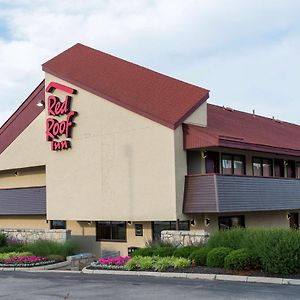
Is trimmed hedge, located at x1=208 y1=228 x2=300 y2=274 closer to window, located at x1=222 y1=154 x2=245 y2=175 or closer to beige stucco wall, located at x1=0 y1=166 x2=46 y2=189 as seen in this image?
window, located at x1=222 y1=154 x2=245 y2=175

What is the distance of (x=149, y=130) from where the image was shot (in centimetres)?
2347

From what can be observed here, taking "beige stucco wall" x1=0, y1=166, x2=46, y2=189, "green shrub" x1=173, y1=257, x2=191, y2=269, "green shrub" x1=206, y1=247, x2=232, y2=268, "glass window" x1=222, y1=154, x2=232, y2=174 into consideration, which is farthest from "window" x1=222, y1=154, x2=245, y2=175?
"beige stucco wall" x1=0, y1=166, x2=46, y2=189

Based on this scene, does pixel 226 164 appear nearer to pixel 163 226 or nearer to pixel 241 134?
pixel 241 134

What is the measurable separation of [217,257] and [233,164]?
9641mm

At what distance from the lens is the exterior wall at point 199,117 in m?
23.2

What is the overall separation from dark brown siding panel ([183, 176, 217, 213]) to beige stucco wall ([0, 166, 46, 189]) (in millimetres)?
10860

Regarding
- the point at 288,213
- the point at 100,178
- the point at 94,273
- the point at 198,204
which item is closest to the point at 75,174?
the point at 100,178

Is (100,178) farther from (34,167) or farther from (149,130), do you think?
(34,167)

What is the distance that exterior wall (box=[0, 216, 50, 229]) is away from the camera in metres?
30.7

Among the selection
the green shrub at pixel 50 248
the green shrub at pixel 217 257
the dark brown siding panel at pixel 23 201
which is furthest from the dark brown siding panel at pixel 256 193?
the dark brown siding panel at pixel 23 201

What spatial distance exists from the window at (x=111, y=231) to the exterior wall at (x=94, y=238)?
0.20m

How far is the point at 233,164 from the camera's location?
26.0 meters

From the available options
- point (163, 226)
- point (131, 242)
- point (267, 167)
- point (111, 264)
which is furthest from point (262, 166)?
point (111, 264)

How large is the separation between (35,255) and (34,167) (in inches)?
341
